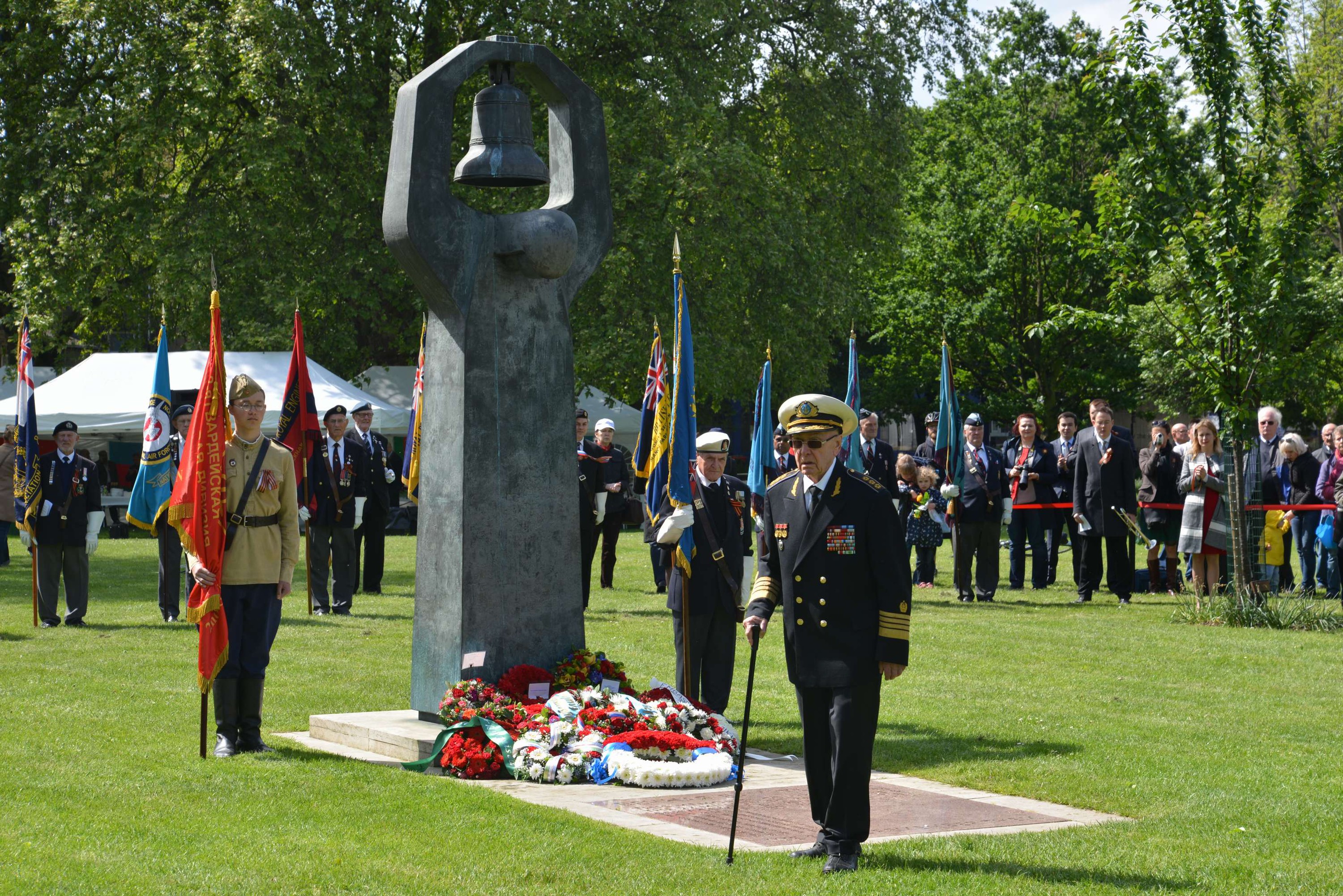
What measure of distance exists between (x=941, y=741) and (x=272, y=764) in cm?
414

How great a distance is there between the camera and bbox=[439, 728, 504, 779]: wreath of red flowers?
9.25 meters

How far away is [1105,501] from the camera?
783 inches

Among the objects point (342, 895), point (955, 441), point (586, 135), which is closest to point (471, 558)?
point (586, 135)

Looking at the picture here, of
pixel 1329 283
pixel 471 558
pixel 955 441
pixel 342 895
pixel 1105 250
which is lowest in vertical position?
pixel 342 895

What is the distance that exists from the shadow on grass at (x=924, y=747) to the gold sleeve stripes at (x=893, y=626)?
2780 mm

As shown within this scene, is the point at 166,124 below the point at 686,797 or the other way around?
the other way around

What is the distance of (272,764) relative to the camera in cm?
936

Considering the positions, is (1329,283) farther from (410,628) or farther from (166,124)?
(410,628)

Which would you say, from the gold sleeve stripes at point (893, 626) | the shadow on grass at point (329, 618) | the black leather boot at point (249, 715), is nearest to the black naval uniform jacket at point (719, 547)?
the black leather boot at point (249, 715)

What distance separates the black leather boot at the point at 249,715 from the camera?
32.5ft

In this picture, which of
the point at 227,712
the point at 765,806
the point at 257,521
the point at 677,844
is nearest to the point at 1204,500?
the point at 765,806

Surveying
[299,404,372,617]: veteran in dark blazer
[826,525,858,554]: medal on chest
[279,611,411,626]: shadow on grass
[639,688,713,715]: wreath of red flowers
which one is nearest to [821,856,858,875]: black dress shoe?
[826,525,858,554]: medal on chest

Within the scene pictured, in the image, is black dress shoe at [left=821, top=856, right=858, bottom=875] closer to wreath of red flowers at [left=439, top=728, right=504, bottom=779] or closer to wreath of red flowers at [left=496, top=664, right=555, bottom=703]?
wreath of red flowers at [left=439, top=728, right=504, bottom=779]

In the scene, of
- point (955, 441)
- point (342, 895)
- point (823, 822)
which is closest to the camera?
point (342, 895)
